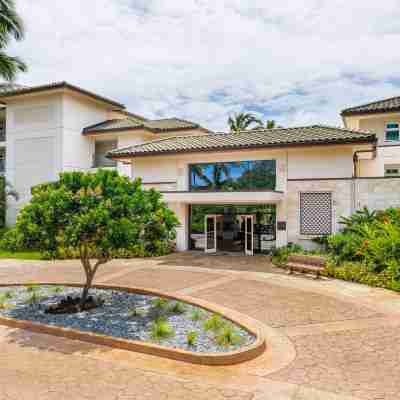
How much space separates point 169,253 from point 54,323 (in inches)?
466

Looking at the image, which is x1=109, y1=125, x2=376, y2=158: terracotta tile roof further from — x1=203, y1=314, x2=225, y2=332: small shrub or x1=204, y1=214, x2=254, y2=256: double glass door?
x1=203, y1=314, x2=225, y2=332: small shrub

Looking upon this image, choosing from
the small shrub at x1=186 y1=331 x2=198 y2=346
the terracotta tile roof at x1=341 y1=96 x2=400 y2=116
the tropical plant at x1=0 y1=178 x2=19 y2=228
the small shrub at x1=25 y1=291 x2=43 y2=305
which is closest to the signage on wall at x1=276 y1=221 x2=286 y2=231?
the terracotta tile roof at x1=341 y1=96 x2=400 y2=116

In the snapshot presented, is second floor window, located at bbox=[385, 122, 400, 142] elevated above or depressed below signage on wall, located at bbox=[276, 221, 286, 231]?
above

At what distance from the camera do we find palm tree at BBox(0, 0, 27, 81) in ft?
57.1

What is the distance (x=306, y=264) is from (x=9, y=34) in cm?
1632

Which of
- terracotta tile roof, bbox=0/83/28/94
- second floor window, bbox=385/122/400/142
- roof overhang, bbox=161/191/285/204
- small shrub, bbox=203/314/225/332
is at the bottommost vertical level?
small shrub, bbox=203/314/225/332

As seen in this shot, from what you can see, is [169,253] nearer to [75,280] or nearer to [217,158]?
[217,158]

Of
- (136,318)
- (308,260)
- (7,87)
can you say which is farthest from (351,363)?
(7,87)

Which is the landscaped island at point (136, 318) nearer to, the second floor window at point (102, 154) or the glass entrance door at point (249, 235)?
the glass entrance door at point (249, 235)

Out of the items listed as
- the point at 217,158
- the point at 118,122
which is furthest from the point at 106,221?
the point at 118,122

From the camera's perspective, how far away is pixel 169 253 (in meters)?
20.2

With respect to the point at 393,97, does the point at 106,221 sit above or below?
below

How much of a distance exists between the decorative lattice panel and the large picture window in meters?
1.78

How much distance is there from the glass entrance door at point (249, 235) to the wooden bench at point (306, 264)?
16.7ft
